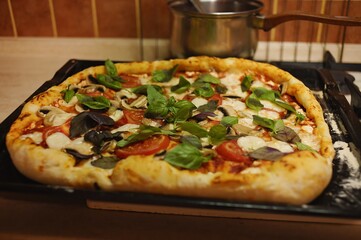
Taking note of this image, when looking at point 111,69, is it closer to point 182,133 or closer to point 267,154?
point 182,133

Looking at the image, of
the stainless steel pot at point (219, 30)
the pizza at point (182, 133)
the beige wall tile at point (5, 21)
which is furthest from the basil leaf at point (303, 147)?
the beige wall tile at point (5, 21)

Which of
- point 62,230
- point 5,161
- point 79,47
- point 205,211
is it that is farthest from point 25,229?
point 79,47

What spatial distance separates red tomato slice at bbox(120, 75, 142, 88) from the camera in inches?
62.2

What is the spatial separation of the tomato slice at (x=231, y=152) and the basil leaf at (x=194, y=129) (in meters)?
0.07

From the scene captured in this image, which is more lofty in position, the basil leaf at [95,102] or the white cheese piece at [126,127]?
the basil leaf at [95,102]

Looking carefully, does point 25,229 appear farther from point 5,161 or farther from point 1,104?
point 1,104

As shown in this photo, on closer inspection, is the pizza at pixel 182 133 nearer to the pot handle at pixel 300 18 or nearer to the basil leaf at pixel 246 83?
the basil leaf at pixel 246 83

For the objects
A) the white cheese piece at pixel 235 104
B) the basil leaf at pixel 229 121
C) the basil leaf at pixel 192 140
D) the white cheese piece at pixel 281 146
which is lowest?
the white cheese piece at pixel 281 146

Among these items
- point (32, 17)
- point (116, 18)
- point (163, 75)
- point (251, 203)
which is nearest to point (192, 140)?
point (251, 203)

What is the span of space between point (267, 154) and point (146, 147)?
0.30 m

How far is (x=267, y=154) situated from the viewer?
1.11m

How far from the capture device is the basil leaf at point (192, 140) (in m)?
1.15

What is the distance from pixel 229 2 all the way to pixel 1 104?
0.99 meters

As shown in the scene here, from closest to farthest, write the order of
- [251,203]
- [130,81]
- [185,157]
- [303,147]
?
[251,203], [185,157], [303,147], [130,81]
